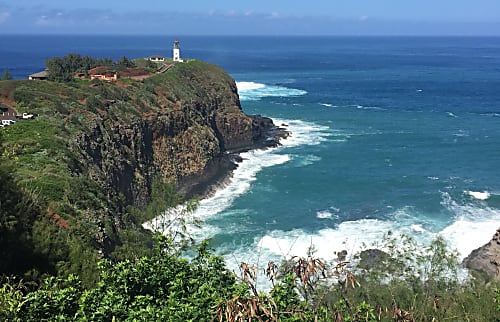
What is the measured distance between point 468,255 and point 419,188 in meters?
15.5

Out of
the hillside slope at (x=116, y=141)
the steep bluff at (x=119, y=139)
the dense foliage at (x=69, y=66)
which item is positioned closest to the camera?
the hillside slope at (x=116, y=141)

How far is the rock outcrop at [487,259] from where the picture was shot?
33.4 meters

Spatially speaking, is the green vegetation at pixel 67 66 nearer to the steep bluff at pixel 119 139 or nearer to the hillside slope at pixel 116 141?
the hillside slope at pixel 116 141

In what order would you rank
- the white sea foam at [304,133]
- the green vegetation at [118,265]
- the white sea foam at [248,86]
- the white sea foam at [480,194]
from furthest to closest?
1. the white sea foam at [248,86]
2. the white sea foam at [304,133]
3. the white sea foam at [480,194]
4. the green vegetation at [118,265]

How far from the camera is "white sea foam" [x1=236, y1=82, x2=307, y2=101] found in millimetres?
108369

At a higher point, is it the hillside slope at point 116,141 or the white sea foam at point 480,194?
the hillside slope at point 116,141

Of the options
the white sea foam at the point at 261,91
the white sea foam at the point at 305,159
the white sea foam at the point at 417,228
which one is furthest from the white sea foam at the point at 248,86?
the white sea foam at the point at 417,228

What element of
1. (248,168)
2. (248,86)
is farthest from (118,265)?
(248,86)

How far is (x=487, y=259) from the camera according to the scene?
34.3m

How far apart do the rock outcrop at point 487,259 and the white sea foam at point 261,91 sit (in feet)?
238

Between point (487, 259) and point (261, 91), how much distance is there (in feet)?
283

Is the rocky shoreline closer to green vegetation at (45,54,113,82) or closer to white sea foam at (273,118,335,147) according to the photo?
white sea foam at (273,118,335,147)

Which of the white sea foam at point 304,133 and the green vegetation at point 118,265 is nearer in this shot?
the green vegetation at point 118,265

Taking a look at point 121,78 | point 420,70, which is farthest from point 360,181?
point 420,70
